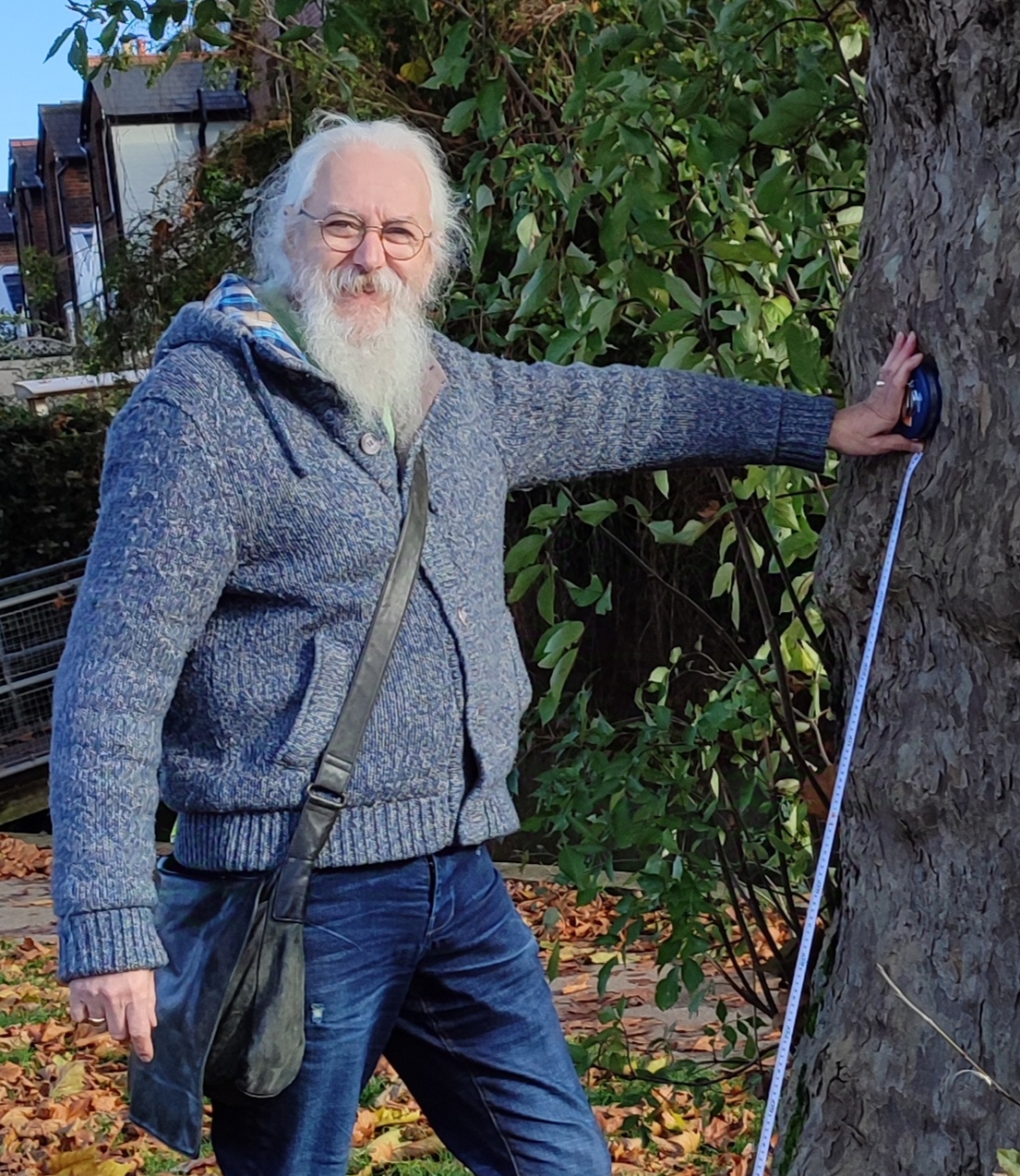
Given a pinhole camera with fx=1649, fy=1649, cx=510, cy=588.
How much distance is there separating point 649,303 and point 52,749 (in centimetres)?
132

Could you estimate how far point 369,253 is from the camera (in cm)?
243

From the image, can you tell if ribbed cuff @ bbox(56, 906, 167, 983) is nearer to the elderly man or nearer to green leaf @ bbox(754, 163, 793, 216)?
the elderly man

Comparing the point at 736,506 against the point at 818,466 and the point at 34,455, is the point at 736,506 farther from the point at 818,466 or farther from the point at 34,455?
the point at 34,455

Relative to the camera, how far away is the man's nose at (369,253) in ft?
7.98

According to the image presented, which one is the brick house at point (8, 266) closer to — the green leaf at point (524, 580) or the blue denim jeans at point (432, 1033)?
the green leaf at point (524, 580)

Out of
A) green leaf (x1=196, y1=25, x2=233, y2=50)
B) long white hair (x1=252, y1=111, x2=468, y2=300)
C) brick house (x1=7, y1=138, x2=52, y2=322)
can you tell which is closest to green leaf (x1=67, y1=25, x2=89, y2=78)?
green leaf (x1=196, y1=25, x2=233, y2=50)

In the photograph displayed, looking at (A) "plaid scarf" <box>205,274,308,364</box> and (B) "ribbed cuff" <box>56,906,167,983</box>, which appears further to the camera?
(A) "plaid scarf" <box>205,274,308,364</box>

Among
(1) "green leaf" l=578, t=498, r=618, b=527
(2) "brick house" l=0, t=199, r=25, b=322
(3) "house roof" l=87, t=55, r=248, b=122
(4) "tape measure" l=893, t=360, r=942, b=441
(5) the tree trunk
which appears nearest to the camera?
(5) the tree trunk

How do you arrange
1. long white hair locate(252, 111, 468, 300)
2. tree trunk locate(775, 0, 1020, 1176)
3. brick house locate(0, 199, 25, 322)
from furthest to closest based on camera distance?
brick house locate(0, 199, 25, 322) < long white hair locate(252, 111, 468, 300) < tree trunk locate(775, 0, 1020, 1176)

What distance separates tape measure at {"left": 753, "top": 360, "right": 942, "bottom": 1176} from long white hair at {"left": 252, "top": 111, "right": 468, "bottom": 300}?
828mm

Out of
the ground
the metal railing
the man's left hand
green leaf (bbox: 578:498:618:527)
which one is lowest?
the ground

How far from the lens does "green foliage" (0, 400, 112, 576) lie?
557 inches

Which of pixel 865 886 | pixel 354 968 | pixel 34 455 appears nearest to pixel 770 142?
pixel 865 886

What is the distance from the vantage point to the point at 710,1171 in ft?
13.9
